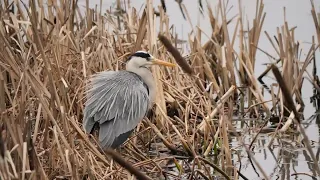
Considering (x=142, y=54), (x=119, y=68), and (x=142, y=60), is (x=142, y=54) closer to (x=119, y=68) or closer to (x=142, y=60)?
(x=142, y=60)

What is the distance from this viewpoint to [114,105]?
14.1 feet

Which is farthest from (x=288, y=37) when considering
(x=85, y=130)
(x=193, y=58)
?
(x=85, y=130)

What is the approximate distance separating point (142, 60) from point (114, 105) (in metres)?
0.47

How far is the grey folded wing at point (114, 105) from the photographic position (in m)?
4.18

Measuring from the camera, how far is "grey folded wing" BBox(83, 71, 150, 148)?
4176mm

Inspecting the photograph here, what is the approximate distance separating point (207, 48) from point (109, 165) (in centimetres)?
232

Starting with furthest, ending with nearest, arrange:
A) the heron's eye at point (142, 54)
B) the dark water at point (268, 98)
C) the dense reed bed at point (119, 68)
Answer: the heron's eye at point (142, 54) < the dark water at point (268, 98) < the dense reed bed at point (119, 68)

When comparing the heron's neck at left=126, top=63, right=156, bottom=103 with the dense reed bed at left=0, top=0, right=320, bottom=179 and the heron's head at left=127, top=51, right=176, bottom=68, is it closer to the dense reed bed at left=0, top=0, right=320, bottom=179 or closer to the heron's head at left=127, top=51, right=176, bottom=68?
the heron's head at left=127, top=51, right=176, bottom=68

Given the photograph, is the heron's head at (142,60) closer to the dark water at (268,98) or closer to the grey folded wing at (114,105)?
the grey folded wing at (114,105)

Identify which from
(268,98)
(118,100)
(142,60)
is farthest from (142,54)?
(268,98)

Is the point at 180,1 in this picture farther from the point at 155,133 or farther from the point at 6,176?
the point at 6,176

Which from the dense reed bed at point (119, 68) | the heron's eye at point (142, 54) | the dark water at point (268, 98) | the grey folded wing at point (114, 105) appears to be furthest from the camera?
the heron's eye at point (142, 54)

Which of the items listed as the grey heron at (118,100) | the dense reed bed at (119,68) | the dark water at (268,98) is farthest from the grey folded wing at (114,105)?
the dark water at (268,98)

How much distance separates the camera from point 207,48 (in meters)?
5.88
